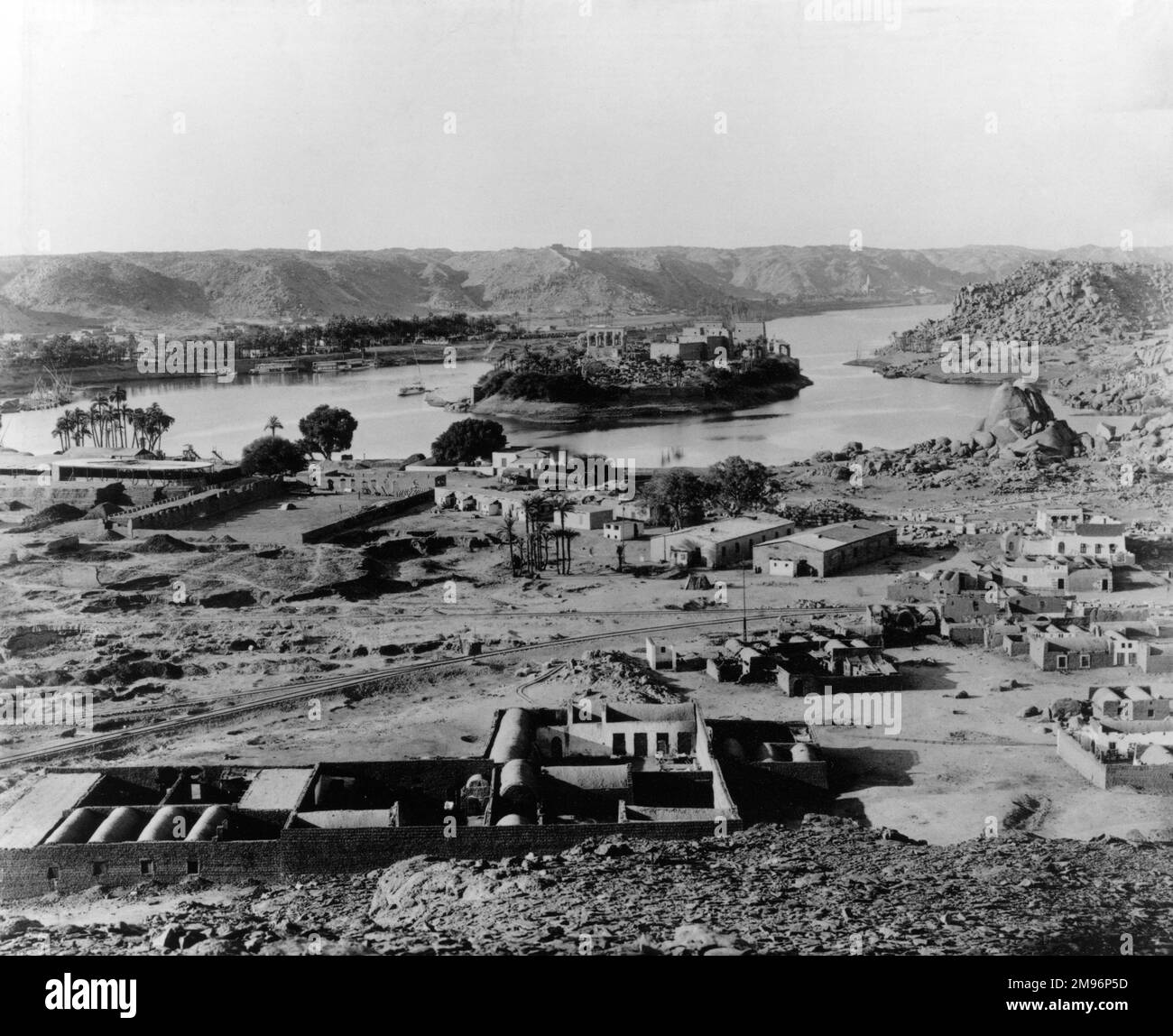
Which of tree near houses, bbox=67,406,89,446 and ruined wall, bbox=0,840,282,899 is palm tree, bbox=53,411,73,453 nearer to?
tree near houses, bbox=67,406,89,446

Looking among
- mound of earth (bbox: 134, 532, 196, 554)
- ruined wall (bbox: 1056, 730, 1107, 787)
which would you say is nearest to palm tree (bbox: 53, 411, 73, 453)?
mound of earth (bbox: 134, 532, 196, 554)

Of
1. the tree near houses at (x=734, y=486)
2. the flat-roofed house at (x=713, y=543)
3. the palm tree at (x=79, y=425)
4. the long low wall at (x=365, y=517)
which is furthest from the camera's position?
the palm tree at (x=79, y=425)

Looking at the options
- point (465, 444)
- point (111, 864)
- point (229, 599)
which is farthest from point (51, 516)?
point (111, 864)

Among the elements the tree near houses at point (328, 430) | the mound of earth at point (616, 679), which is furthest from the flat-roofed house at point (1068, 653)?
the tree near houses at point (328, 430)

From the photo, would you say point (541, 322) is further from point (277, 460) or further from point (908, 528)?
point (908, 528)

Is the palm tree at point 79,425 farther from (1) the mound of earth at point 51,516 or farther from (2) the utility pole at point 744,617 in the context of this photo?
(2) the utility pole at point 744,617
